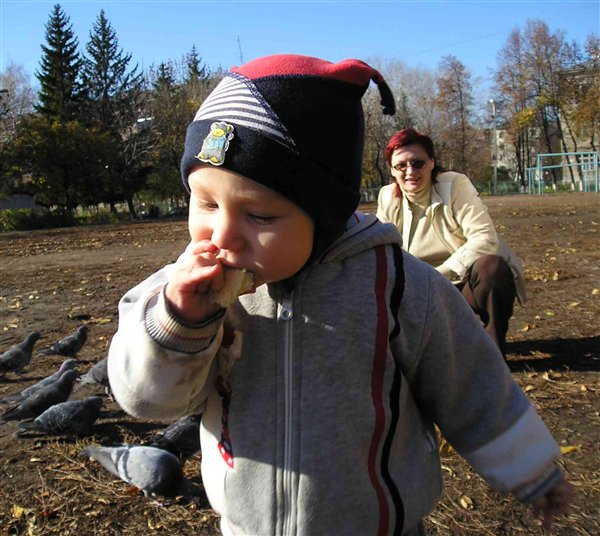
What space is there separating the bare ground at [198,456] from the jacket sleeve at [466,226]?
0.94 metres

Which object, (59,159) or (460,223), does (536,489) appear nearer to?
(460,223)

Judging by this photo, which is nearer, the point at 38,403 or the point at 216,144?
the point at 216,144

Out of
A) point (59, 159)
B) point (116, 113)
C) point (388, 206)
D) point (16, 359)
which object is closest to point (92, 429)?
point (16, 359)

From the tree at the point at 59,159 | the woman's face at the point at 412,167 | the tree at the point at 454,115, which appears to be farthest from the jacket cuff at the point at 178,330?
the tree at the point at 454,115

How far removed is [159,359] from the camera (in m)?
1.45

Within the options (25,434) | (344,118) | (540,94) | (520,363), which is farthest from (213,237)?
(540,94)

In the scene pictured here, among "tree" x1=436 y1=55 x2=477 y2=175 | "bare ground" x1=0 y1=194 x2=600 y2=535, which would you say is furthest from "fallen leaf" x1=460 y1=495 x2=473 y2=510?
"tree" x1=436 y1=55 x2=477 y2=175

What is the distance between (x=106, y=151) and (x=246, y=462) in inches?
1619

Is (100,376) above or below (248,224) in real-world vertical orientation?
below

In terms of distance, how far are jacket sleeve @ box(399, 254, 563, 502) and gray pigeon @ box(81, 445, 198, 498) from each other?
1.76 metres

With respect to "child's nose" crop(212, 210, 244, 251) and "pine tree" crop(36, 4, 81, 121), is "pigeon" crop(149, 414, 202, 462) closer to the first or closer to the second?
"child's nose" crop(212, 210, 244, 251)

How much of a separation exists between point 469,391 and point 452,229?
320 centimetres

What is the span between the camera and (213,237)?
1446mm

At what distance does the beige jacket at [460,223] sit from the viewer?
15.3 feet
